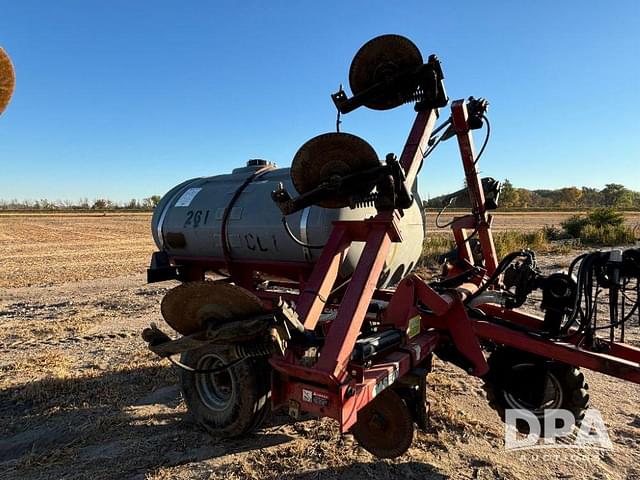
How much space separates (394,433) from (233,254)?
260 cm

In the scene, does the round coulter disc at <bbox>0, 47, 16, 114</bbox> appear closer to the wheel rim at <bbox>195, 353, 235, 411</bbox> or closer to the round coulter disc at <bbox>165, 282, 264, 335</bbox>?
the round coulter disc at <bbox>165, 282, 264, 335</bbox>

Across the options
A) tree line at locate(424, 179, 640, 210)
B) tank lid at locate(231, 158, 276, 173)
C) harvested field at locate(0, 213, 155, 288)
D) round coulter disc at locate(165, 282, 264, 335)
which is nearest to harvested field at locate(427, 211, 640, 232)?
harvested field at locate(0, 213, 155, 288)

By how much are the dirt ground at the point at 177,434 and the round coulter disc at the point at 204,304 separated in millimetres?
1130

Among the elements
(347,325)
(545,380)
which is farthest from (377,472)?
(545,380)

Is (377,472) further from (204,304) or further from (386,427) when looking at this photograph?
(204,304)

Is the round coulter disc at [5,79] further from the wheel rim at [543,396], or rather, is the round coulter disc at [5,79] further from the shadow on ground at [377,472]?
the wheel rim at [543,396]

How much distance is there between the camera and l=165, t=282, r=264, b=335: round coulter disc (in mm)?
2859

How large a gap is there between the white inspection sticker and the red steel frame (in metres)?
1.87

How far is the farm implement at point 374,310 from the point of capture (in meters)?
2.87

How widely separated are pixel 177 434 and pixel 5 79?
3143mm

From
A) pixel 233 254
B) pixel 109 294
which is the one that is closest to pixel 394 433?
pixel 233 254

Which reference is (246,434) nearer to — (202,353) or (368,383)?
(202,353)

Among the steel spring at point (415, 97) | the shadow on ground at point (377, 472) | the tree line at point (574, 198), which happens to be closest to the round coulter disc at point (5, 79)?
the shadow on ground at point (377, 472)

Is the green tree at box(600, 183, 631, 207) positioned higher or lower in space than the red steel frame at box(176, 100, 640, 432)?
higher
